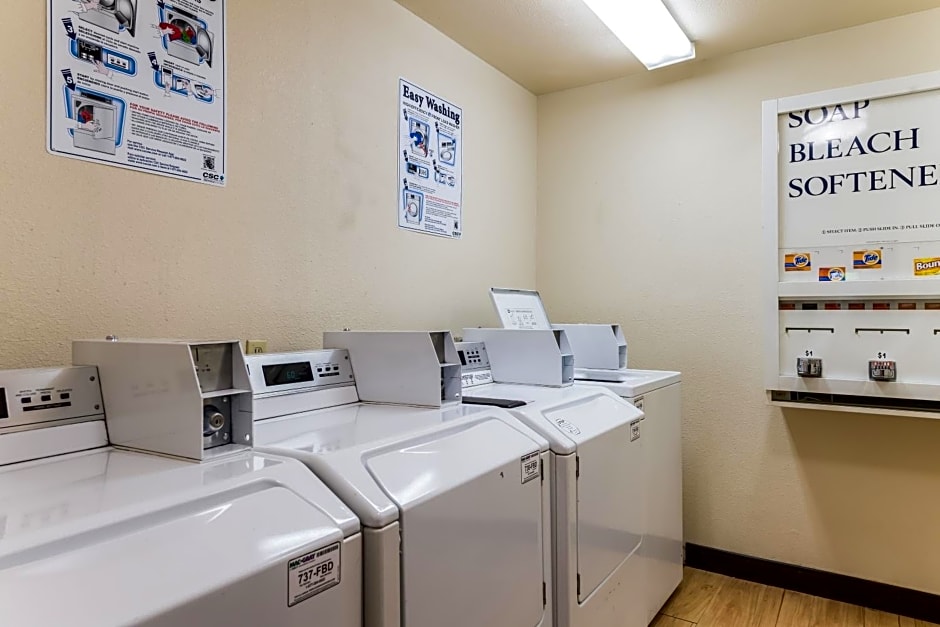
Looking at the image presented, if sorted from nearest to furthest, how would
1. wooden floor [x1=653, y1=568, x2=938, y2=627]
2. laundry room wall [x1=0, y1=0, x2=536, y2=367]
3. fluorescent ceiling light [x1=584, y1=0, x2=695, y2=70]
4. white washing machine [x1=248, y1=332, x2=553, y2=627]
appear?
white washing machine [x1=248, y1=332, x2=553, y2=627] → laundry room wall [x1=0, y1=0, x2=536, y2=367] → fluorescent ceiling light [x1=584, y1=0, x2=695, y2=70] → wooden floor [x1=653, y1=568, x2=938, y2=627]

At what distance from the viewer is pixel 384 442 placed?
1193 millimetres

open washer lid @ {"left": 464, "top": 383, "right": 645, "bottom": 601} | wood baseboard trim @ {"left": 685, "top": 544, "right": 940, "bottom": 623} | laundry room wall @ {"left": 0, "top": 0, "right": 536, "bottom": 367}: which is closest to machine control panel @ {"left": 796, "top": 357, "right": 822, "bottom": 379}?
open washer lid @ {"left": 464, "top": 383, "right": 645, "bottom": 601}

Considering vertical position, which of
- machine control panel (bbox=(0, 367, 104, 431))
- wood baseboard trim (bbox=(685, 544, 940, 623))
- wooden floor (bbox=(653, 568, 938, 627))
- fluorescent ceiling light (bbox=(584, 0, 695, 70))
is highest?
fluorescent ceiling light (bbox=(584, 0, 695, 70))

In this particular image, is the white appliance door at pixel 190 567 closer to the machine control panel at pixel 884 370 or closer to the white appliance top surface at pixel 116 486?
the white appliance top surface at pixel 116 486

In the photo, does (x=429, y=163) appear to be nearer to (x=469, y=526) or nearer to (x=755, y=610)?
(x=469, y=526)

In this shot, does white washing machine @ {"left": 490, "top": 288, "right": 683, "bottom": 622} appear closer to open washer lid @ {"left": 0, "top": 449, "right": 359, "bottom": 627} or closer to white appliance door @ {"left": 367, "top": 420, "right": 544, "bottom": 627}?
white appliance door @ {"left": 367, "top": 420, "right": 544, "bottom": 627}

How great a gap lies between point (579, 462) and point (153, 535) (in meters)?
1.09

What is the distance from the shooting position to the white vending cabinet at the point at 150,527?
0.67 meters

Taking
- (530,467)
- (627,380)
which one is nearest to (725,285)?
(627,380)

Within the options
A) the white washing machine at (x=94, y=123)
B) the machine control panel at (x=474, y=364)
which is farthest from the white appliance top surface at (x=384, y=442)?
the white washing machine at (x=94, y=123)

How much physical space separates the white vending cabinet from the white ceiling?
1.93 m

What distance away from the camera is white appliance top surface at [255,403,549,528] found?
3.35ft

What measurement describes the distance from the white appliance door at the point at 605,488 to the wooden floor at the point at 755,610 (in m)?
0.64

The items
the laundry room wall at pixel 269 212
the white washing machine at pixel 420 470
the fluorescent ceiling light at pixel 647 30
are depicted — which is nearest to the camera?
the white washing machine at pixel 420 470
